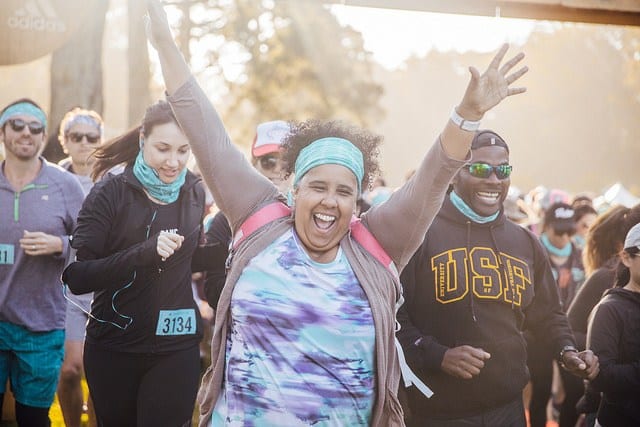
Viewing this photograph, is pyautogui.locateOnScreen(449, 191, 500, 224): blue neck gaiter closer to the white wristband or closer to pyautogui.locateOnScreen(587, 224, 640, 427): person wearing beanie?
pyautogui.locateOnScreen(587, 224, 640, 427): person wearing beanie

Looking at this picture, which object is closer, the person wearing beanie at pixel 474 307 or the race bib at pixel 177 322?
the person wearing beanie at pixel 474 307

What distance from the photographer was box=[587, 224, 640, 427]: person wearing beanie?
474cm

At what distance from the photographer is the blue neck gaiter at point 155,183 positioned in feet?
16.2

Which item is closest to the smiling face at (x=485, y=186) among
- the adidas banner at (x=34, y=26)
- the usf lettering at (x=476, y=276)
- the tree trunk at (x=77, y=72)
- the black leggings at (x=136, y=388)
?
the usf lettering at (x=476, y=276)

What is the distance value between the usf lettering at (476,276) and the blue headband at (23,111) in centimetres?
306

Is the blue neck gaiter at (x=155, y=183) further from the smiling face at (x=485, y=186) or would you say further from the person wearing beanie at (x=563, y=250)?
the person wearing beanie at (x=563, y=250)

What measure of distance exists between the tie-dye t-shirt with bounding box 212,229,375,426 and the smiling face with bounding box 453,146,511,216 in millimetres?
1682

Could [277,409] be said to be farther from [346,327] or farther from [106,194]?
[106,194]

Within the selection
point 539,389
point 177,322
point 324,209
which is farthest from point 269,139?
point 539,389

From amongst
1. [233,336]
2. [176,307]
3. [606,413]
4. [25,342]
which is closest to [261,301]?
[233,336]

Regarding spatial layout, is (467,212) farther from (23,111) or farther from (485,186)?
(23,111)

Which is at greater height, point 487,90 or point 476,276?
point 487,90

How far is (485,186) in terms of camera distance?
491 centimetres

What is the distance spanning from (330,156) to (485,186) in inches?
66.0
